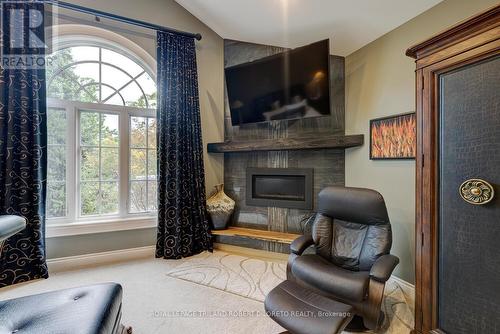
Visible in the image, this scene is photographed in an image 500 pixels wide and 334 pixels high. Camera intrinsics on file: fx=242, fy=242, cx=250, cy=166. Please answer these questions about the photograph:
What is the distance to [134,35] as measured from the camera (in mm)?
2990

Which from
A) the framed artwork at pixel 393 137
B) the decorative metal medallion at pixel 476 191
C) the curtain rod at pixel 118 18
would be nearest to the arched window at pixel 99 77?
the curtain rod at pixel 118 18

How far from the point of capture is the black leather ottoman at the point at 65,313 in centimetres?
107

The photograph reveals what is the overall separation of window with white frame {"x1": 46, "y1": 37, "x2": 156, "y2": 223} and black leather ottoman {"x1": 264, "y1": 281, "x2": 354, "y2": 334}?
7.40ft

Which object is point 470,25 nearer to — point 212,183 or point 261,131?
point 261,131

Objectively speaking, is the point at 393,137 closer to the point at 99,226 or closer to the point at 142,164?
the point at 142,164

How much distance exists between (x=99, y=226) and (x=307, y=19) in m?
3.31

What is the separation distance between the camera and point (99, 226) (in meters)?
2.84

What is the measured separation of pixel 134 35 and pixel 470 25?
3.23 metres

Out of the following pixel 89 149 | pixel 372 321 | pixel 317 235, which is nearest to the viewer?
pixel 372 321

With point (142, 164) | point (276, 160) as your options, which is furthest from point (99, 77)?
point (276, 160)

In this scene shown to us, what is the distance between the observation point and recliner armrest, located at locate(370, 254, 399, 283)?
1590 mm

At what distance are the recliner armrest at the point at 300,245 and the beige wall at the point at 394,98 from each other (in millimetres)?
945

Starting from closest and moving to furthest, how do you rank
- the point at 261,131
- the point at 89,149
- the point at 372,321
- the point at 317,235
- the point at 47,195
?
1. the point at 372,321
2. the point at 317,235
3. the point at 47,195
4. the point at 89,149
5. the point at 261,131

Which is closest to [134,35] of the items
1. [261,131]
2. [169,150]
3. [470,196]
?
[169,150]
